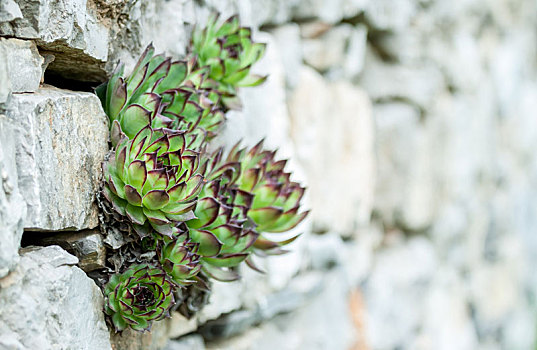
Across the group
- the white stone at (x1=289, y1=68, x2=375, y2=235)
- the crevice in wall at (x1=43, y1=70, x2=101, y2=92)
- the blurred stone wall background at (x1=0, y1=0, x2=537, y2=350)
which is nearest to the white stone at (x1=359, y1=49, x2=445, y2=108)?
the blurred stone wall background at (x1=0, y1=0, x2=537, y2=350)

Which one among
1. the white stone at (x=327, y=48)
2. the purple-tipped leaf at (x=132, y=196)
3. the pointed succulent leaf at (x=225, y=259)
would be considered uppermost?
the white stone at (x=327, y=48)

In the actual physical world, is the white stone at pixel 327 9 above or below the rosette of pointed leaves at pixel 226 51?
above

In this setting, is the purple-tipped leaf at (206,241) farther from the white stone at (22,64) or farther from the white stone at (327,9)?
the white stone at (327,9)

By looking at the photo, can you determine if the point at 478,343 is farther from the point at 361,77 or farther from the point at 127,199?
the point at 127,199

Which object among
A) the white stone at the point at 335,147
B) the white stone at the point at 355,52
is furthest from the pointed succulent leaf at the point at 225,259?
the white stone at the point at 355,52

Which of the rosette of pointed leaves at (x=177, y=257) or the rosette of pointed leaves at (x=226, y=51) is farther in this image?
the rosette of pointed leaves at (x=226, y=51)


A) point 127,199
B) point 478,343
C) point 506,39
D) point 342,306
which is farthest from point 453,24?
point 127,199

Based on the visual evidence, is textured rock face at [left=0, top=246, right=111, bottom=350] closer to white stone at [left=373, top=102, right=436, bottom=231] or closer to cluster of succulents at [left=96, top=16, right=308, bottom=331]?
cluster of succulents at [left=96, top=16, right=308, bottom=331]
